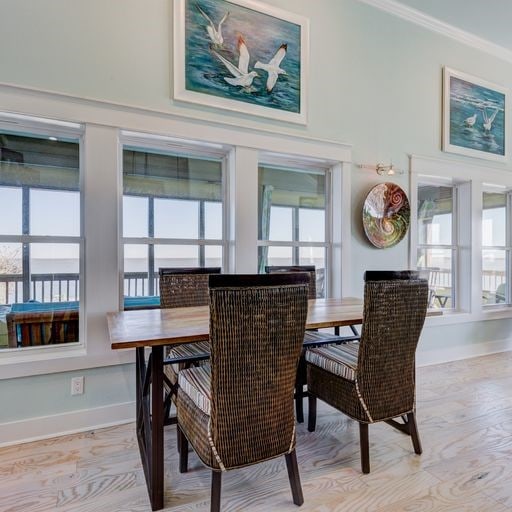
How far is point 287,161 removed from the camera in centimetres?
326

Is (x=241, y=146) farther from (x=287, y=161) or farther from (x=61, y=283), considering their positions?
(x=61, y=283)

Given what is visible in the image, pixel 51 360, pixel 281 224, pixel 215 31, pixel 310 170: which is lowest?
pixel 51 360

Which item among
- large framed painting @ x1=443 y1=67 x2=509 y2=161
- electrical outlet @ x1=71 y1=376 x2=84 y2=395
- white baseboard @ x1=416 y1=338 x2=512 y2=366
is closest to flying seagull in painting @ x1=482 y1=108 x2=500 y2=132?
large framed painting @ x1=443 y1=67 x2=509 y2=161

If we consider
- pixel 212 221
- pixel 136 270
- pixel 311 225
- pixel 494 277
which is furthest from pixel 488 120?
pixel 136 270

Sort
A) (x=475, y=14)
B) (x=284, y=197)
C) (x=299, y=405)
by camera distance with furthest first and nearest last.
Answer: (x=475, y=14) → (x=284, y=197) → (x=299, y=405)

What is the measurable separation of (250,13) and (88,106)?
61.7 inches

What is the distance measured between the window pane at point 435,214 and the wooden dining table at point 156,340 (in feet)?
7.54

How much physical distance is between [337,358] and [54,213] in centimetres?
212

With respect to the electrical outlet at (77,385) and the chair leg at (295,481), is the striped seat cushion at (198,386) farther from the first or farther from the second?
the electrical outlet at (77,385)

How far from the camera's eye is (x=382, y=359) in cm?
187

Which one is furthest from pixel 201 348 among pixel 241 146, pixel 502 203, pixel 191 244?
pixel 502 203

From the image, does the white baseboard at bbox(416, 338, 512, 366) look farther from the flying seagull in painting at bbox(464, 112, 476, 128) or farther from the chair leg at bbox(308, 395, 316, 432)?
the flying seagull in painting at bbox(464, 112, 476, 128)

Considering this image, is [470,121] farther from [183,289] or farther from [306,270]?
[183,289]

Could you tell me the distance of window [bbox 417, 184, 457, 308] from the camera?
4027 mm
